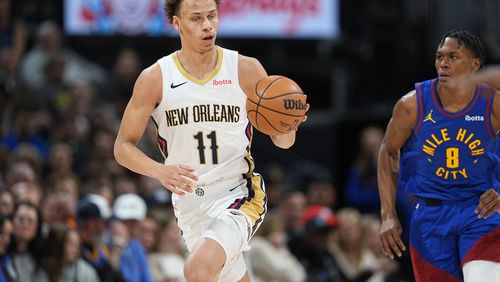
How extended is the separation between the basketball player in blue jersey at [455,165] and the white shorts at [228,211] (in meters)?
1.06

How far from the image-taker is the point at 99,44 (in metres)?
16.1

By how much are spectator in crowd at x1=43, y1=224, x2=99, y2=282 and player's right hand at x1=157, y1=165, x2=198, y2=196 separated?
3.18m

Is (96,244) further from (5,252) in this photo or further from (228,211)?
(228,211)

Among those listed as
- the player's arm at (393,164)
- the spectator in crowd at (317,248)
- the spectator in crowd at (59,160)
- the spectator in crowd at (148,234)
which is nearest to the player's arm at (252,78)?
the player's arm at (393,164)

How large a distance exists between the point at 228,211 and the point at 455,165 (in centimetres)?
158

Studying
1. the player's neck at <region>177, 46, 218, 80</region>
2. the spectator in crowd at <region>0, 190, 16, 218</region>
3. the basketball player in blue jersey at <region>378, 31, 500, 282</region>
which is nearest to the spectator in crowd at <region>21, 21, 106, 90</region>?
the spectator in crowd at <region>0, 190, 16, 218</region>

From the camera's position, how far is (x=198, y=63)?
7.05 meters

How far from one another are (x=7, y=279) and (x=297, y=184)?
25.3 ft

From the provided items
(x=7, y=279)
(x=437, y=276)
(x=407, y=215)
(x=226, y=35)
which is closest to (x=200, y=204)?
(x=437, y=276)

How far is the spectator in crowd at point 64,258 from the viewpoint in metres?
9.25

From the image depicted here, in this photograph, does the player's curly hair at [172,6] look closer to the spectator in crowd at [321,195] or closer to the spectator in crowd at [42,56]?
the spectator in crowd at [42,56]

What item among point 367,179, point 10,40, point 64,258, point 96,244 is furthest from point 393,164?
point 10,40

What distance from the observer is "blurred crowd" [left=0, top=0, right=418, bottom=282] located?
372 inches

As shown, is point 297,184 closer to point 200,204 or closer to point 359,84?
point 359,84
